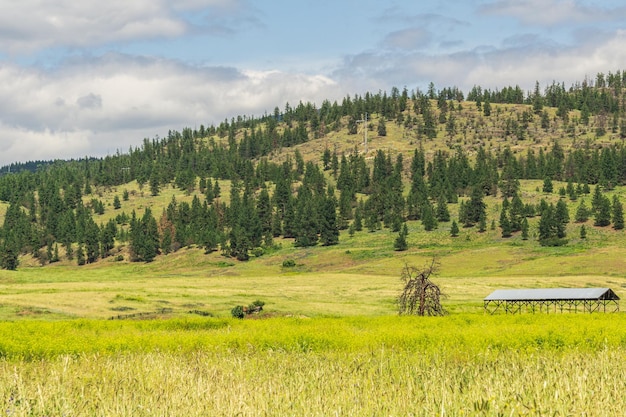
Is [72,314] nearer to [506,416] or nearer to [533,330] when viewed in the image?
[533,330]

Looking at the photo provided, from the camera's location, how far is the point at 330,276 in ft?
382

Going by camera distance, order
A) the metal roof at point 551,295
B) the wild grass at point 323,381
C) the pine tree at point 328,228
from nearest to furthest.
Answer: the wild grass at point 323,381 < the metal roof at point 551,295 < the pine tree at point 328,228

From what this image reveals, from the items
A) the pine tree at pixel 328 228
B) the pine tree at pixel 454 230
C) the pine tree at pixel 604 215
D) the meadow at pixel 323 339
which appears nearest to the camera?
the meadow at pixel 323 339

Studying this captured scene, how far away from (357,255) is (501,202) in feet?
198

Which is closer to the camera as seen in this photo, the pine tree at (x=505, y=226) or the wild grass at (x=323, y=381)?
the wild grass at (x=323, y=381)

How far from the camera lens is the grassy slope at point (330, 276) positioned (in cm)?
7081

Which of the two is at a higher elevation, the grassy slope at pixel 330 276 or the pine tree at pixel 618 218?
the pine tree at pixel 618 218

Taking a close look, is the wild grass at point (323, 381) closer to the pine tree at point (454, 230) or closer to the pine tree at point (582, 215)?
the pine tree at point (454, 230)

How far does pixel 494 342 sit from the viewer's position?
30.7 metres

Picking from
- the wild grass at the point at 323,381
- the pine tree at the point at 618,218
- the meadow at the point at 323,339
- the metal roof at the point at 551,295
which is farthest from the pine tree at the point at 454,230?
the wild grass at the point at 323,381

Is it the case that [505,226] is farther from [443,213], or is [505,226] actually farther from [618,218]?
[443,213]

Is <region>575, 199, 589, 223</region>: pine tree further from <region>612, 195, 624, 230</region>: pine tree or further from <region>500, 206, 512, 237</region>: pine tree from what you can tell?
<region>500, 206, 512, 237</region>: pine tree

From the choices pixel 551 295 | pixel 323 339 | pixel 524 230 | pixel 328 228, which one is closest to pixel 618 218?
pixel 524 230

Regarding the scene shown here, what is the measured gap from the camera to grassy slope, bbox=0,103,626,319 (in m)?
70.8
